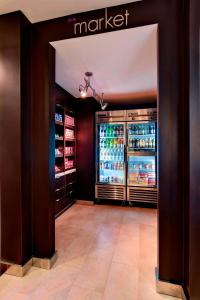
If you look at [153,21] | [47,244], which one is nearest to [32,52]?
[153,21]

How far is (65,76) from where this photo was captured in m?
2.93

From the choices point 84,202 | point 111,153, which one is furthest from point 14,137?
point 84,202

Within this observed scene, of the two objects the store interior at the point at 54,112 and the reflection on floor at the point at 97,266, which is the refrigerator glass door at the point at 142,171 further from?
the store interior at the point at 54,112

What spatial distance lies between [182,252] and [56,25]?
265 cm

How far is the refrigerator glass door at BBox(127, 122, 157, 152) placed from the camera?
3955 millimetres

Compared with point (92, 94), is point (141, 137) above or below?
below

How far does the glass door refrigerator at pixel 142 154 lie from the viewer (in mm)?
3891

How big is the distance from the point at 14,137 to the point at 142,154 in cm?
280

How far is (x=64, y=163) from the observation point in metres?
3.62

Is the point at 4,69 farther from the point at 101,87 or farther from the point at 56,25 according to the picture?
the point at 101,87

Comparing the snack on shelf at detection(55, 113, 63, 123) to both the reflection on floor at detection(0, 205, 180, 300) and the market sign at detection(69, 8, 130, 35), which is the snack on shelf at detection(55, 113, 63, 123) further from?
the reflection on floor at detection(0, 205, 180, 300)

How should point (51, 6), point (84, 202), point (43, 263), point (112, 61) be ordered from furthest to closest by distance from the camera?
point (84, 202) < point (112, 61) < point (43, 263) < point (51, 6)

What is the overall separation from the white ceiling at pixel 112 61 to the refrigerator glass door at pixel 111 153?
0.92 metres

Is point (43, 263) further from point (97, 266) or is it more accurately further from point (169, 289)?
point (169, 289)
